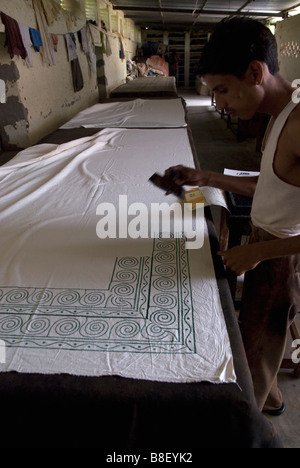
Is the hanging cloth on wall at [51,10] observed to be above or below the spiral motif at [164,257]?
above

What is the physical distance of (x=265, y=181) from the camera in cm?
103

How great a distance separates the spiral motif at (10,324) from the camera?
2.72 feet

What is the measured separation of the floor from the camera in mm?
1417

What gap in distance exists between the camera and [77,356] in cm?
75

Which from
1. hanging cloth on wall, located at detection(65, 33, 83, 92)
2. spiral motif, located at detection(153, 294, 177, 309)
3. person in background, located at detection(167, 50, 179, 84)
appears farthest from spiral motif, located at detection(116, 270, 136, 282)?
person in background, located at detection(167, 50, 179, 84)

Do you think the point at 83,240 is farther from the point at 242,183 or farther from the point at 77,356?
the point at 242,183

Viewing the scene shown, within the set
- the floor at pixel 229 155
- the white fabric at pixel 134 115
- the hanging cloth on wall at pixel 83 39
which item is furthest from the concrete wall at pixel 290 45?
the hanging cloth on wall at pixel 83 39

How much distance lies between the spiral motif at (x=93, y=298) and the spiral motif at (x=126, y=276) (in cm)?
9

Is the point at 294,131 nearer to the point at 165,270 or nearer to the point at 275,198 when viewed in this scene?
the point at 275,198

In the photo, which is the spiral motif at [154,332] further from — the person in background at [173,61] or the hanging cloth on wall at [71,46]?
the person in background at [173,61]

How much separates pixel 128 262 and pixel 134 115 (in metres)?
2.97

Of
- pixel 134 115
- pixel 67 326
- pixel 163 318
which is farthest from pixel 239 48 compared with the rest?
pixel 134 115

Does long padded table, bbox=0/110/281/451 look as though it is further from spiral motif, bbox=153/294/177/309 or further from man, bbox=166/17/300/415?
man, bbox=166/17/300/415
